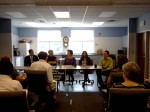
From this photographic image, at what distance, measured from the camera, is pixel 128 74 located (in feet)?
7.80

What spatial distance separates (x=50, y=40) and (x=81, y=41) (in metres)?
1.85

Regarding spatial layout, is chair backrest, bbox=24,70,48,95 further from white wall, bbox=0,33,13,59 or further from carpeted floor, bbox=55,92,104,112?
white wall, bbox=0,33,13,59

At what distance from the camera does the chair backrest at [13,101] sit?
6.87 ft

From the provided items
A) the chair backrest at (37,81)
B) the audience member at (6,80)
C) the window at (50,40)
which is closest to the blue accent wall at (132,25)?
the window at (50,40)

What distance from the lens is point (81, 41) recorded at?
490 inches

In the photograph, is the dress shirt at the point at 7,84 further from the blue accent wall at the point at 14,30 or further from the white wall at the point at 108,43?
the white wall at the point at 108,43

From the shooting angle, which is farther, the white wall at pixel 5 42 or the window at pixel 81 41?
the window at pixel 81 41

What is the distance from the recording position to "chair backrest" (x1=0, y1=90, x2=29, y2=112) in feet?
6.87

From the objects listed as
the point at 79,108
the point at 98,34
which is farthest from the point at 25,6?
the point at 98,34

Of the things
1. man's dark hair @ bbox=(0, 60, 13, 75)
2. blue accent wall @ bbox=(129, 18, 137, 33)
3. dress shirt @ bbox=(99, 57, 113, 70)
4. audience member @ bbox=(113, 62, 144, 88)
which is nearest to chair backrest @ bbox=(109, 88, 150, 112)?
audience member @ bbox=(113, 62, 144, 88)

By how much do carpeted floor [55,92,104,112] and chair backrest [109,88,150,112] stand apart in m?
Answer: 2.31

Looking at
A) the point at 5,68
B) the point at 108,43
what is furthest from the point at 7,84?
the point at 108,43

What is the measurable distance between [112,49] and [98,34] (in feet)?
4.02

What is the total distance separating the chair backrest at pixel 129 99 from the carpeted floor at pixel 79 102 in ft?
7.57
